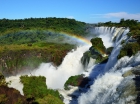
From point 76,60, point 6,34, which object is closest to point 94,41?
point 76,60

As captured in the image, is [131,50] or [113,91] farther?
[131,50]

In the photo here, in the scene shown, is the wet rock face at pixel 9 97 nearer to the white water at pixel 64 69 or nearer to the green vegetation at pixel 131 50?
the green vegetation at pixel 131 50

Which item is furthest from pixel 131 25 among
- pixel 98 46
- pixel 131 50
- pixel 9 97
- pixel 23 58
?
pixel 9 97

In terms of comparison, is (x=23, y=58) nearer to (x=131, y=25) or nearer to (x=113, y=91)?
(x=131, y=25)

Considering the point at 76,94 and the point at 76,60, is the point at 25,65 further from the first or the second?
the point at 76,94

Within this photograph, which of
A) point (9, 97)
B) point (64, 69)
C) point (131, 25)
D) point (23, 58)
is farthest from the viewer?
point (23, 58)

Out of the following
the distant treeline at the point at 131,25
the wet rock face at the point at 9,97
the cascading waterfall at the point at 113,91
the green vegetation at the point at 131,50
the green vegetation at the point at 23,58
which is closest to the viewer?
the cascading waterfall at the point at 113,91

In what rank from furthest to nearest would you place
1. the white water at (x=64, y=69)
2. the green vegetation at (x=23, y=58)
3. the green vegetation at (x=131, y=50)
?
1. the green vegetation at (x=23, y=58)
2. the white water at (x=64, y=69)
3. the green vegetation at (x=131, y=50)

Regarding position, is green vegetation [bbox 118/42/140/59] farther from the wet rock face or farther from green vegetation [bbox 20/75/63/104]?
the wet rock face

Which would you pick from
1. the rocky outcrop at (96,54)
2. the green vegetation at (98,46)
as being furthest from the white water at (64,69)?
the green vegetation at (98,46)
